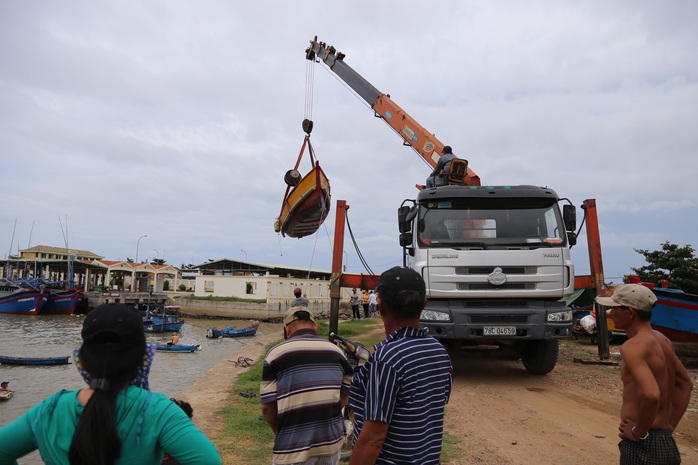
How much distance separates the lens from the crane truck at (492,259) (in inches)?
285

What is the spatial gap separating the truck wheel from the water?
7809mm

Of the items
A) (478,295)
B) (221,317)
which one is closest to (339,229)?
(478,295)

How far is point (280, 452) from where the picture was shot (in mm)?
2750

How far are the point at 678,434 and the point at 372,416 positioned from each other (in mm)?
5283

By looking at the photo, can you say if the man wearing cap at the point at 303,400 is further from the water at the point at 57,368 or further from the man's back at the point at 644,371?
the water at the point at 57,368

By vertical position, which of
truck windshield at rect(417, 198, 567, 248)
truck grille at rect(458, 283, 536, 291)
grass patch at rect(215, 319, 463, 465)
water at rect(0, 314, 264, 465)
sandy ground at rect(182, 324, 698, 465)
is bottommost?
water at rect(0, 314, 264, 465)

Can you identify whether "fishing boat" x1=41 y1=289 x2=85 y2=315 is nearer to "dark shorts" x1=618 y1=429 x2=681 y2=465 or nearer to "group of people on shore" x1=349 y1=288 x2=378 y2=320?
"group of people on shore" x1=349 y1=288 x2=378 y2=320

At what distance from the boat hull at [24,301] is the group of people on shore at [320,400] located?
5121 centimetres

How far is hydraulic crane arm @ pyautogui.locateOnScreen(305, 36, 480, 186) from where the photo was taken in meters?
11.9

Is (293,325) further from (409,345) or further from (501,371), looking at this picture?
(501,371)

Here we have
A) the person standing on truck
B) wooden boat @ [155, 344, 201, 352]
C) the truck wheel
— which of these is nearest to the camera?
the truck wheel

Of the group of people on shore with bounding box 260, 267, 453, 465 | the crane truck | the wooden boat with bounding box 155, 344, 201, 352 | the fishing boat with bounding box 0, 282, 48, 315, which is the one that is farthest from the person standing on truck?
the fishing boat with bounding box 0, 282, 48, 315

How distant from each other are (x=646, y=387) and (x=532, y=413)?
4196 millimetres

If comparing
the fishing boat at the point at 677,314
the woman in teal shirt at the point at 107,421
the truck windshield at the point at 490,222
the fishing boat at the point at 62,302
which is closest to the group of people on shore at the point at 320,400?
the woman in teal shirt at the point at 107,421
